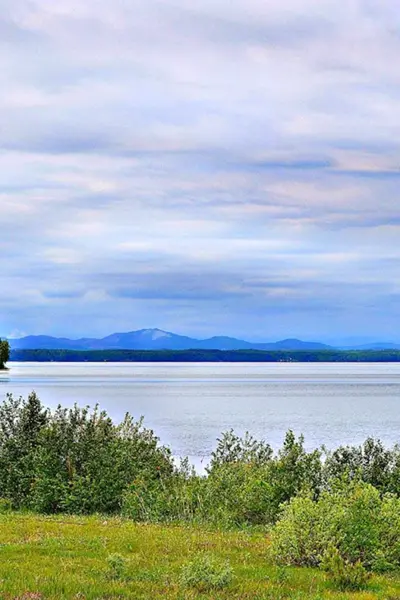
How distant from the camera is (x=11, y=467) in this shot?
25.2m

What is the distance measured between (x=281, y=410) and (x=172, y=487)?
72.3 metres

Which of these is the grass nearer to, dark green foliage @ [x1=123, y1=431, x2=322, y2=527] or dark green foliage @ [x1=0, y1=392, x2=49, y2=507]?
dark green foliage @ [x1=123, y1=431, x2=322, y2=527]

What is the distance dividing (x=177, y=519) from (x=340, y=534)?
7.61m

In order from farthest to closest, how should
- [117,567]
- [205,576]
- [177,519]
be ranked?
[177,519], [117,567], [205,576]

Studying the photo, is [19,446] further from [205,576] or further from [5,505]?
[205,576]

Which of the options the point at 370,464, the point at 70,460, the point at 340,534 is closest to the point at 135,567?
the point at 340,534

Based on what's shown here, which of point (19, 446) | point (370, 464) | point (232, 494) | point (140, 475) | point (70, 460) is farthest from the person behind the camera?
point (19, 446)

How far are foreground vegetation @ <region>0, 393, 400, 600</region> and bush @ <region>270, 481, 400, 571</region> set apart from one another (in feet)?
0.06

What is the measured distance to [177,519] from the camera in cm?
2073

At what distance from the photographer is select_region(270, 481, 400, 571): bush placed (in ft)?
45.7

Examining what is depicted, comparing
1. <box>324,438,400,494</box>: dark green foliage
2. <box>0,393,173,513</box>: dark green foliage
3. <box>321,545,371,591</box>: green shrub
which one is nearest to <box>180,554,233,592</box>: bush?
<box>321,545,371,591</box>: green shrub

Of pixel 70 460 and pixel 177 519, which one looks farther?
pixel 70 460

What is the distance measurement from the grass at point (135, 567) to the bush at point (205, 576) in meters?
0.12

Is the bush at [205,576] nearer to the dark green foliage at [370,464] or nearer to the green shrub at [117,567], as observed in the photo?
the green shrub at [117,567]
